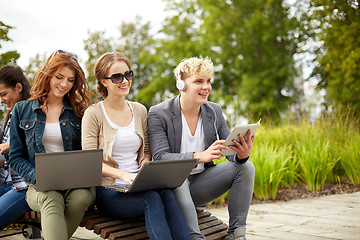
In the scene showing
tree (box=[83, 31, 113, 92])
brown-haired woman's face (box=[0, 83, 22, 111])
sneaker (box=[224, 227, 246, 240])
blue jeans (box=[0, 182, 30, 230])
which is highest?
tree (box=[83, 31, 113, 92])

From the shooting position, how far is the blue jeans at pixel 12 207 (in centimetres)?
274

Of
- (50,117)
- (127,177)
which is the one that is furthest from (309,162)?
(50,117)

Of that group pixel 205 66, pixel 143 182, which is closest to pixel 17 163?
pixel 143 182

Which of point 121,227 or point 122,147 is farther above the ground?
point 122,147

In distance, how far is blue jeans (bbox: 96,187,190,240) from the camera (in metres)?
2.52

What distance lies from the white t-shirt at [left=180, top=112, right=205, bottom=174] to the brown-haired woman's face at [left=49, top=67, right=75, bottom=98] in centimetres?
93

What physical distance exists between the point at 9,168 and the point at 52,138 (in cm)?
50

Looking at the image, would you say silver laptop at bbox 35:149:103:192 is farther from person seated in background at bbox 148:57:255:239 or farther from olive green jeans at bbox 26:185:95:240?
person seated in background at bbox 148:57:255:239

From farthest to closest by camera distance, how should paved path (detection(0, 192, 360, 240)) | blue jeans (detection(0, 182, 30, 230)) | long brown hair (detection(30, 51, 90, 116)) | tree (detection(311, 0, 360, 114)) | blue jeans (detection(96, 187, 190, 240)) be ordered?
tree (detection(311, 0, 360, 114)) < paved path (detection(0, 192, 360, 240)) < long brown hair (detection(30, 51, 90, 116)) < blue jeans (detection(0, 182, 30, 230)) < blue jeans (detection(96, 187, 190, 240))

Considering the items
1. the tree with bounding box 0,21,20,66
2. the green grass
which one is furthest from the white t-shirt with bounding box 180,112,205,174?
the tree with bounding box 0,21,20,66

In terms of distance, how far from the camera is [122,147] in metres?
2.98

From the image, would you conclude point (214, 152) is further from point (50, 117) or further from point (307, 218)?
point (307, 218)

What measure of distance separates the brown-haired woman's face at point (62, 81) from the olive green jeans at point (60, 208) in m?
0.72

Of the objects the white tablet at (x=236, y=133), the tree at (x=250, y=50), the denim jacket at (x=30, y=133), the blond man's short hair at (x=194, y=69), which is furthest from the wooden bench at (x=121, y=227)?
the tree at (x=250, y=50)
